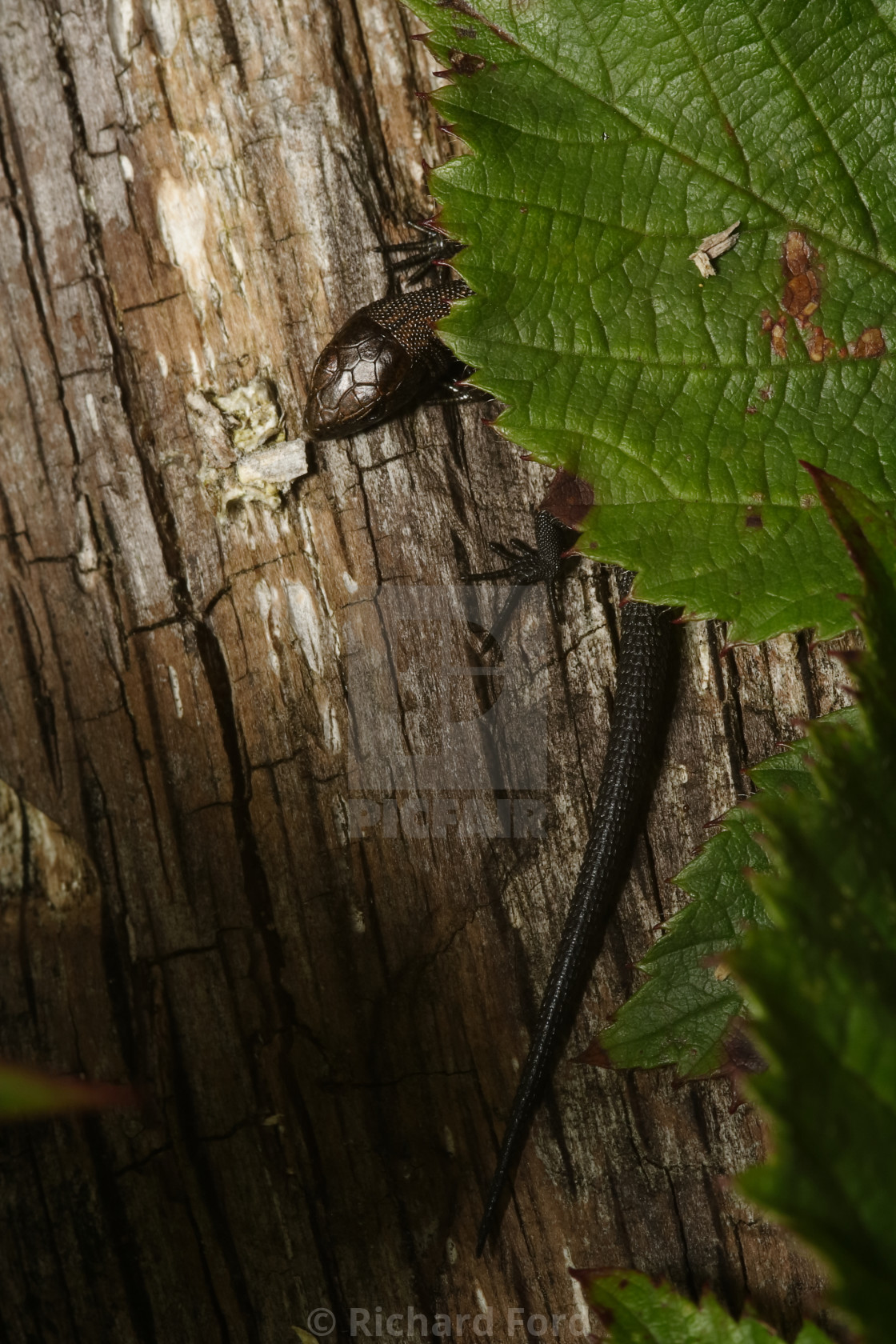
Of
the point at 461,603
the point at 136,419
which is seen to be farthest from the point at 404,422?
the point at 136,419

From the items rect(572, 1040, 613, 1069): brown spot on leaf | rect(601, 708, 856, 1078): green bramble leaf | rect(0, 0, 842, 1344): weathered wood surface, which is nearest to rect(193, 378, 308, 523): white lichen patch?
rect(0, 0, 842, 1344): weathered wood surface

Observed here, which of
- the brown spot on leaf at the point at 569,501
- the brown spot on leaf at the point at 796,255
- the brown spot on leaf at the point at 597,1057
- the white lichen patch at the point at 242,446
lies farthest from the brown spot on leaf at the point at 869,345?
the brown spot on leaf at the point at 597,1057

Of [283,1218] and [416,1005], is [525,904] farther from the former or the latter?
[283,1218]

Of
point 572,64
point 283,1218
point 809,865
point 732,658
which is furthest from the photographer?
point 732,658

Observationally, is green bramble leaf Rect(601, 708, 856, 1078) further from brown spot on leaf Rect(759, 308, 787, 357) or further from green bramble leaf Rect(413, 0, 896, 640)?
brown spot on leaf Rect(759, 308, 787, 357)

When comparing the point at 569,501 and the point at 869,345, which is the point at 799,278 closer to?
the point at 869,345

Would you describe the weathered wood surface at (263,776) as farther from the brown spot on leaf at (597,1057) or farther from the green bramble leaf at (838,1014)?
the green bramble leaf at (838,1014)
